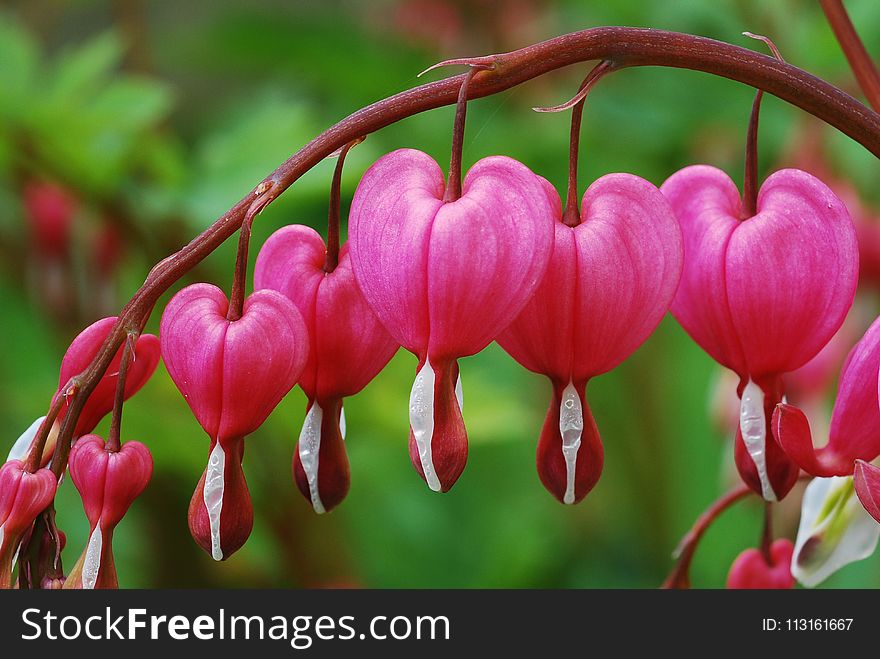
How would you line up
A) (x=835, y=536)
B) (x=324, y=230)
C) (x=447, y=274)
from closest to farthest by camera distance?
1. (x=447, y=274)
2. (x=835, y=536)
3. (x=324, y=230)

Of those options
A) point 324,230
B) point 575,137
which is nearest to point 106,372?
point 575,137

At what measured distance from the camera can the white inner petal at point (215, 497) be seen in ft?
1.76

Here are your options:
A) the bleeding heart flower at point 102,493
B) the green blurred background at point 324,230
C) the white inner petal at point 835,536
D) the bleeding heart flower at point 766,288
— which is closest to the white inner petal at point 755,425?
the bleeding heart flower at point 766,288

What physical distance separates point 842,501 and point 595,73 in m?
0.32

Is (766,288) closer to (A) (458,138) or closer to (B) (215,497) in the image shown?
(A) (458,138)

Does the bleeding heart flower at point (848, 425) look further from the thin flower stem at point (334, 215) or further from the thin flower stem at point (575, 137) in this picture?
the thin flower stem at point (334, 215)

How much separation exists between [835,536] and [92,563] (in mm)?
432

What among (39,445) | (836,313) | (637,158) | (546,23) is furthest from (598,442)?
(546,23)

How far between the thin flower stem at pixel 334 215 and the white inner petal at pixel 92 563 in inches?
7.5

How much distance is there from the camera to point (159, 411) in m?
1.27

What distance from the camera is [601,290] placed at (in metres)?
0.55

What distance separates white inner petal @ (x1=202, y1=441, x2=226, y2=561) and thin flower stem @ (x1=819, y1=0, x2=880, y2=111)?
1.44ft

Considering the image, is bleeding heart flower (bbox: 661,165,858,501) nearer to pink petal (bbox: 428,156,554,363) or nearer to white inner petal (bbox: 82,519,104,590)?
pink petal (bbox: 428,156,554,363)

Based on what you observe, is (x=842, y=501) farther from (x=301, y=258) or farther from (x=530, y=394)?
(x=530, y=394)
